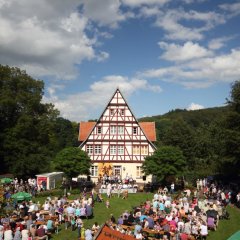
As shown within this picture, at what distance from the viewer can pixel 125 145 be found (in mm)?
47875

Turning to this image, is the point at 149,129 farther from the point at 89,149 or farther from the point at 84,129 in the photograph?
the point at 89,149

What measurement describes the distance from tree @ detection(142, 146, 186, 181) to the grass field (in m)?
2.77

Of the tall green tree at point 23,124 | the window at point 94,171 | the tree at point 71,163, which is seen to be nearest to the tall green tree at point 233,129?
the tree at point 71,163

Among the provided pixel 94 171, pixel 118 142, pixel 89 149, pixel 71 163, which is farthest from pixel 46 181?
pixel 118 142

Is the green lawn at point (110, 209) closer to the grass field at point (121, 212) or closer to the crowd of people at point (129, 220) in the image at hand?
the grass field at point (121, 212)

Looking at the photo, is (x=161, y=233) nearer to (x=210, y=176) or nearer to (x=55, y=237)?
(x=55, y=237)

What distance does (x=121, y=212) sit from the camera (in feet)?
89.2

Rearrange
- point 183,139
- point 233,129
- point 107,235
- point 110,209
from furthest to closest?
1. point 183,139
2. point 233,129
3. point 110,209
4. point 107,235

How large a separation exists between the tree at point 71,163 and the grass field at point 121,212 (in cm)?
564

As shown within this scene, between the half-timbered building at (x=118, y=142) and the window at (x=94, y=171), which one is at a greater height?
the half-timbered building at (x=118, y=142)

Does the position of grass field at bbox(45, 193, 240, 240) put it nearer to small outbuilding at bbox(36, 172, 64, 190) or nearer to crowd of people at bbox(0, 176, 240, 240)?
crowd of people at bbox(0, 176, 240, 240)

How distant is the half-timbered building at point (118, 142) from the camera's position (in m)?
47.7

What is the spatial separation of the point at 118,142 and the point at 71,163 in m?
11.0

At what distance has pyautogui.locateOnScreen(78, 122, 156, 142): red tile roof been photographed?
49938mm
